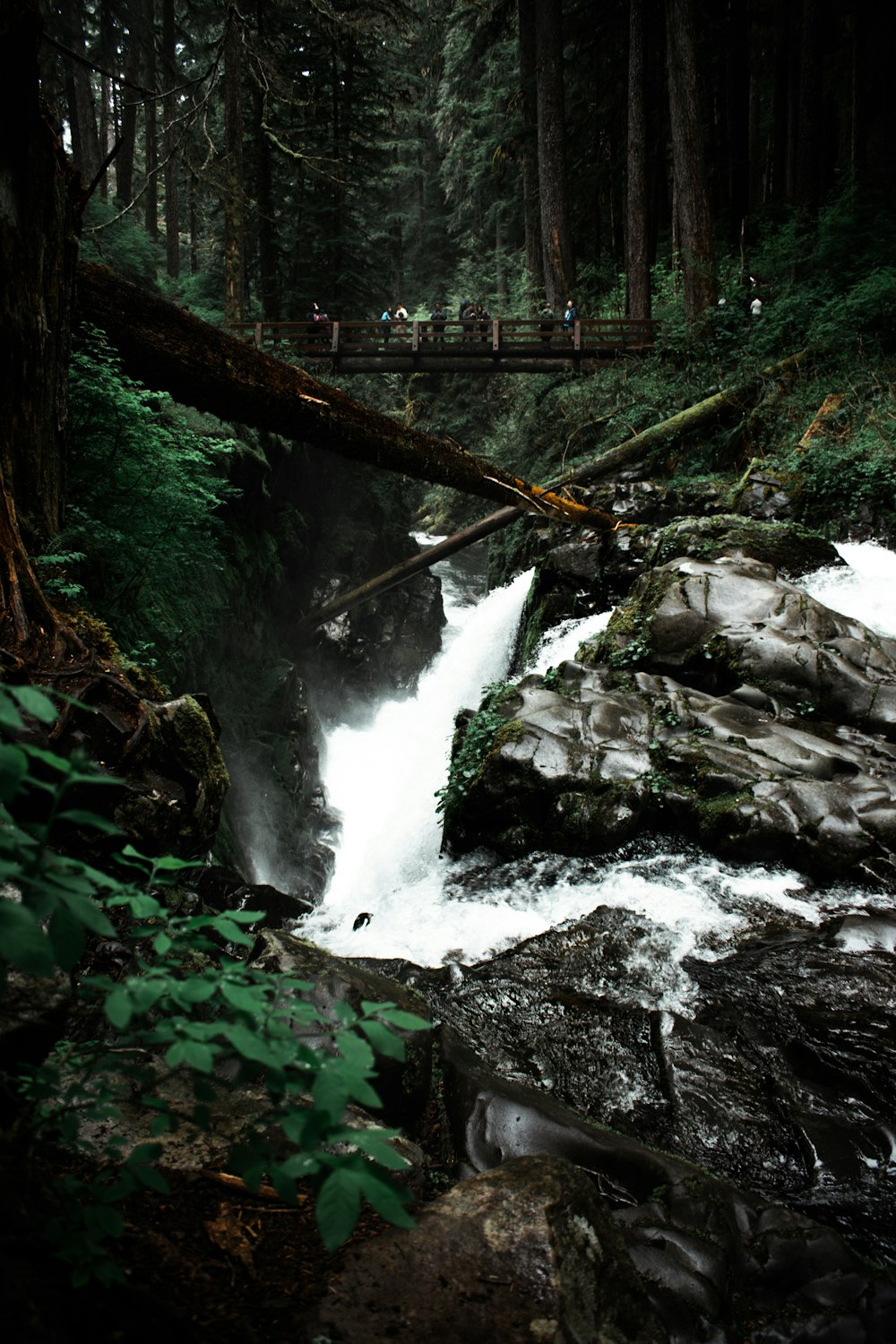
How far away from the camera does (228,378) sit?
563 centimetres

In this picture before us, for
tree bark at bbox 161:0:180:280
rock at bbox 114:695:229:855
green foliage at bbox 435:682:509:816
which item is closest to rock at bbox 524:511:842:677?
green foliage at bbox 435:682:509:816

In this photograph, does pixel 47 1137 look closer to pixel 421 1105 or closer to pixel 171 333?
pixel 421 1105

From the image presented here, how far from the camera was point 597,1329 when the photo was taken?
1653mm

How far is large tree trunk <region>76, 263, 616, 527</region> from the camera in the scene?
17.0 ft

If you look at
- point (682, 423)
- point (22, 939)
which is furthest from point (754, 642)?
point (682, 423)

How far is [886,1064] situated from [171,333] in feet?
22.3

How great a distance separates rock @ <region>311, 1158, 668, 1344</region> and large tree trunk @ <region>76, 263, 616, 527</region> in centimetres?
573

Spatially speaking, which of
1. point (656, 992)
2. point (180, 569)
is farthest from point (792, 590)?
point (180, 569)

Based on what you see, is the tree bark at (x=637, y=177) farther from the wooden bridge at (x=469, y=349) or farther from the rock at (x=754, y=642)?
the rock at (x=754, y=642)

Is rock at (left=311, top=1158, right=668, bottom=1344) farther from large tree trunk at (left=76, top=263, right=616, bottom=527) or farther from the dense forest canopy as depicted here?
the dense forest canopy

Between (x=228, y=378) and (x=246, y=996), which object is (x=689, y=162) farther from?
(x=246, y=996)

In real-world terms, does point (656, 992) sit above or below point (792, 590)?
below

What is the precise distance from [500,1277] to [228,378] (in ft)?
19.4

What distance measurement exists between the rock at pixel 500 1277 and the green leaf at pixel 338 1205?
813 mm
